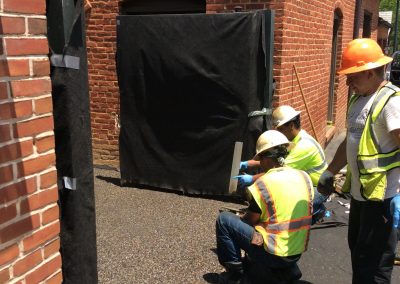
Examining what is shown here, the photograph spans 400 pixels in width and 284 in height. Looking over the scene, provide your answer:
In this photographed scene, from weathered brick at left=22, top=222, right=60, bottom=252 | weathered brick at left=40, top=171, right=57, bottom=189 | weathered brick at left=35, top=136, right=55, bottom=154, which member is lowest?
weathered brick at left=22, top=222, right=60, bottom=252

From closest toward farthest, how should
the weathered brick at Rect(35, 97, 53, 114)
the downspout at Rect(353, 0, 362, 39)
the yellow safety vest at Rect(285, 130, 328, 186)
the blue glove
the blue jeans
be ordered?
1. the weathered brick at Rect(35, 97, 53, 114)
2. the blue glove
3. the blue jeans
4. the yellow safety vest at Rect(285, 130, 328, 186)
5. the downspout at Rect(353, 0, 362, 39)

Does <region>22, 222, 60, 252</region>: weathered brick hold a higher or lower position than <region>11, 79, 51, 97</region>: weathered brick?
lower

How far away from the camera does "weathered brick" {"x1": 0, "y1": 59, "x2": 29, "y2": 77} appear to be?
1.84m

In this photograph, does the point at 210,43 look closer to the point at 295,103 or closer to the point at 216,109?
the point at 216,109

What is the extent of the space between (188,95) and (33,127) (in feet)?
13.0

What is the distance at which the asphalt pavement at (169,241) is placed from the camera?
4176 millimetres

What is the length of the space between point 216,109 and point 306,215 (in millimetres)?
2609

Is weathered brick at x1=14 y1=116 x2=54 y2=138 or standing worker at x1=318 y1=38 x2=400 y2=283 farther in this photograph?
standing worker at x1=318 y1=38 x2=400 y2=283

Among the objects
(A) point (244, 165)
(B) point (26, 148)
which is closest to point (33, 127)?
(B) point (26, 148)

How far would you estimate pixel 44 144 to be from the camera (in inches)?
83.1

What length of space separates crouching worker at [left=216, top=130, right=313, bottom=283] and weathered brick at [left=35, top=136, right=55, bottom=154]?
1708 millimetres

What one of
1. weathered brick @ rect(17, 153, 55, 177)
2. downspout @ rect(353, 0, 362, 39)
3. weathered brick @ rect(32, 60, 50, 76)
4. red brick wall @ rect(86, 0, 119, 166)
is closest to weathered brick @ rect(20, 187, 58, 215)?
weathered brick @ rect(17, 153, 55, 177)

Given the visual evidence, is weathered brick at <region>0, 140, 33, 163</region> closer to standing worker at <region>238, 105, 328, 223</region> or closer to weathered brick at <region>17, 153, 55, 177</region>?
weathered brick at <region>17, 153, 55, 177</region>

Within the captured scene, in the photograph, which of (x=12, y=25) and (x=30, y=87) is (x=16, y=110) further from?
(x=12, y=25)
